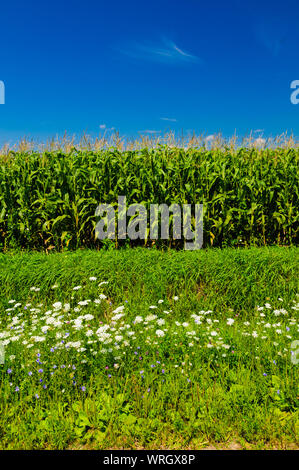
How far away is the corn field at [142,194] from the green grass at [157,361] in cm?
176

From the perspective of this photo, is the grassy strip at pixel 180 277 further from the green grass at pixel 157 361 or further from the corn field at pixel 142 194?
the corn field at pixel 142 194

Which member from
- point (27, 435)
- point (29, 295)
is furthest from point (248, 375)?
point (29, 295)

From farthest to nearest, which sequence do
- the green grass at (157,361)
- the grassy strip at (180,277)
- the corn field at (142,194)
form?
1. the corn field at (142,194)
2. the grassy strip at (180,277)
3. the green grass at (157,361)

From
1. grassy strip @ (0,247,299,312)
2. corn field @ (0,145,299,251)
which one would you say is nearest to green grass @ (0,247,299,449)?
grassy strip @ (0,247,299,312)

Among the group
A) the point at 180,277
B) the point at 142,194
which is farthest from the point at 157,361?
the point at 142,194

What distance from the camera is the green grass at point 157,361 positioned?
103 inches

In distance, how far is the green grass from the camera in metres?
2.62

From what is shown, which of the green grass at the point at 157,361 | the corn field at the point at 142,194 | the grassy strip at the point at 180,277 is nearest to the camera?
the green grass at the point at 157,361

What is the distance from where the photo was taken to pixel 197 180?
7156mm

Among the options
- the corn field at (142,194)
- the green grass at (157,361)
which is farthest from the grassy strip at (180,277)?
the corn field at (142,194)

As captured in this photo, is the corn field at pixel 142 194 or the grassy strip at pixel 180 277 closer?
the grassy strip at pixel 180 277

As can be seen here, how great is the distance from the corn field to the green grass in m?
1.76
